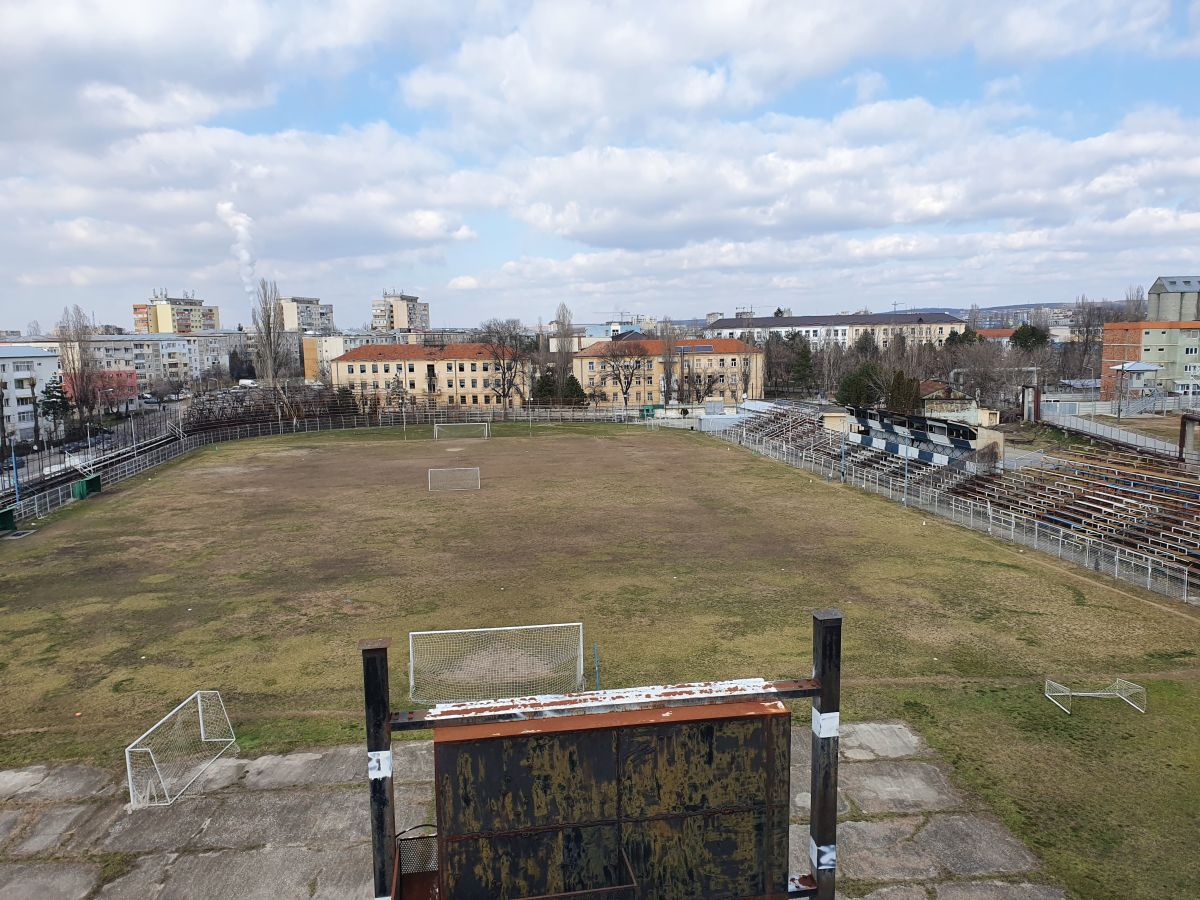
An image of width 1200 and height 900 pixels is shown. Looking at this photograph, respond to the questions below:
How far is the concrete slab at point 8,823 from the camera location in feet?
32.2

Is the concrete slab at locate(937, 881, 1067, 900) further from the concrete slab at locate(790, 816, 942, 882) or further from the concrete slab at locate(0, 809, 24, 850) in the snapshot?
the concrete slab at locate(0, 809, 24, 850)

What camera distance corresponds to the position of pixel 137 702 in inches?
542

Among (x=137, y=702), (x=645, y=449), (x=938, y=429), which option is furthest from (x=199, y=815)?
(x=645, y=449)

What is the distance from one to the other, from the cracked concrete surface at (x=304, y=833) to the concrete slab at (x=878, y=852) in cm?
2

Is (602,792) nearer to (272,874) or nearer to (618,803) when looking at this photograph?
(618,803)

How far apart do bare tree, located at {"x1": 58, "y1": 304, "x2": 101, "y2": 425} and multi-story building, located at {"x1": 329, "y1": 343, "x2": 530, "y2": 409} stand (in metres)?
25.3

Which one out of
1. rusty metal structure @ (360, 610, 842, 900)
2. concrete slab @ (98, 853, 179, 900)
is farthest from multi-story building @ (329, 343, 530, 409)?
rusty metal structure @ (360, 610, 842, 900)

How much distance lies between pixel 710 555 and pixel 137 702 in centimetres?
1550

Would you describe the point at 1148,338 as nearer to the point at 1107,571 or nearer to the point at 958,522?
the point at 958,522

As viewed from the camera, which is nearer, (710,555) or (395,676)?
(395,676)

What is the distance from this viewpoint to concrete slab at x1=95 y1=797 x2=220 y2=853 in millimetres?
9609

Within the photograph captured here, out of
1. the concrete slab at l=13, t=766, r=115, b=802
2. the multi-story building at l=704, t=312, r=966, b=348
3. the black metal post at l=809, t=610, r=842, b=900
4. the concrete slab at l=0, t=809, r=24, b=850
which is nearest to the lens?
the black metal post at l=809, t=610, r=842, b=900

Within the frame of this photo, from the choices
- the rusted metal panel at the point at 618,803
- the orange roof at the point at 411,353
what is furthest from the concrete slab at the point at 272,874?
the orange roof at the point at 411,353

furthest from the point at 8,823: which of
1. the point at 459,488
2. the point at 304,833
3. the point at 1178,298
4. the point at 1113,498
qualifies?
the point at 1178,298
